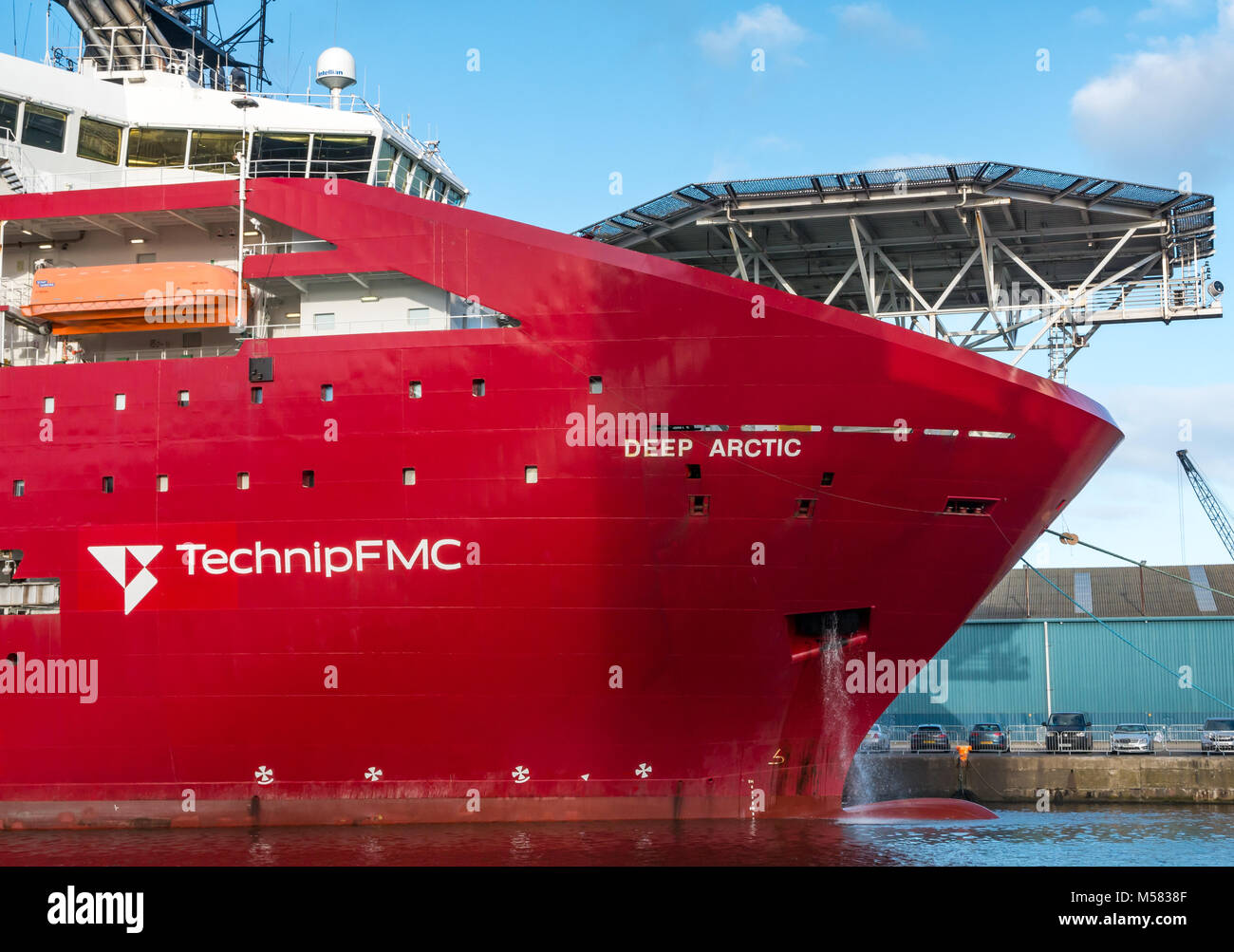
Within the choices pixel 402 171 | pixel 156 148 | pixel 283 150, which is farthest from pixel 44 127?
pixel 402 171

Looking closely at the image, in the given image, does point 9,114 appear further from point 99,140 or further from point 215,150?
point 215,150

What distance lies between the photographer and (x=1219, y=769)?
27797 mm

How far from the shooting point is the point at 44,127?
22.5 m

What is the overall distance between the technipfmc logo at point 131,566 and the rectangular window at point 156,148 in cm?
813

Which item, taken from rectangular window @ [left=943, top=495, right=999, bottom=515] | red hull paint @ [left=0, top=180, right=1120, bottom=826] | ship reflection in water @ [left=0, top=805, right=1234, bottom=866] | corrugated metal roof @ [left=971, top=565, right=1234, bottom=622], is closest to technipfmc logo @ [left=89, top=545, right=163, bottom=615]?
red hull paint @ [left=0, top=180, right=1120, bottom=826]

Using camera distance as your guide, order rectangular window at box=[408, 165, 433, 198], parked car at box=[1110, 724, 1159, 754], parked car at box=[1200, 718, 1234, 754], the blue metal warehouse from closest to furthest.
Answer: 1. rectangular window at box=[408, 165, 433, 198]
2. parked car at box=[1110, 724, 1159, 754]
3. parked car at box=[1200, 718, 1234, 754]
4. the blue metal warehouse

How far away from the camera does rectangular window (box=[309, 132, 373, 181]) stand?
2267 centimetres

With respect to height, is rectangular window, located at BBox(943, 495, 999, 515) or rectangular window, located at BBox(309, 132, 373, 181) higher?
rectangular window, located at BBox(309, 132, 373, 181)

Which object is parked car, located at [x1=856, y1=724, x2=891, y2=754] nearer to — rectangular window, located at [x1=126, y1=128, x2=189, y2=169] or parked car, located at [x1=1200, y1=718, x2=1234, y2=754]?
parked car, located at [x1=1200, y1=718, x2=1234, y2=754]

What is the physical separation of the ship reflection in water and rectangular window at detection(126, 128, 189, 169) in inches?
502

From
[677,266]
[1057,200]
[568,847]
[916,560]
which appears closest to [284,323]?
[677,266]

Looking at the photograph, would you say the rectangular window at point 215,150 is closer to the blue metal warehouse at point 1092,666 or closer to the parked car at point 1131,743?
the parked car at point 1131,743

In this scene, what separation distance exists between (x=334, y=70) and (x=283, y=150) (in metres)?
2.31
